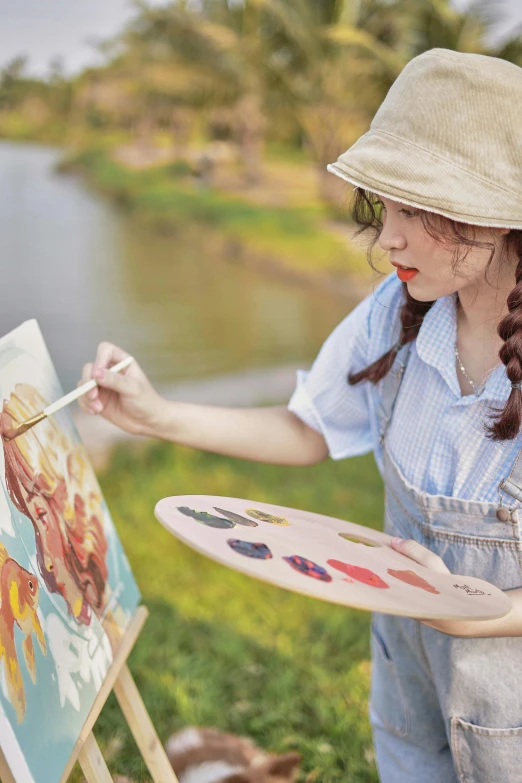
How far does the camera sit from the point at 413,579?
87cm

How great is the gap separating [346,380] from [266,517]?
0.36m

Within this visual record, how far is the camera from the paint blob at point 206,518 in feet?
2.77

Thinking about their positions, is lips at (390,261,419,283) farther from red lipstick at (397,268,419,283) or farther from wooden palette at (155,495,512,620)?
wooden palette at (155,495,512,620)

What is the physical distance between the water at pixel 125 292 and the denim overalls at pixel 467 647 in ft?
9.53

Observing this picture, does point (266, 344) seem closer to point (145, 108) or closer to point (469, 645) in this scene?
point (145, 108)

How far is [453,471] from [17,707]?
0.62 meters

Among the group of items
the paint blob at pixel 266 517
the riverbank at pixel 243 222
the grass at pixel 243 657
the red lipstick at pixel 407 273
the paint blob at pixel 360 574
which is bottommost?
the grass at pixel 243 657

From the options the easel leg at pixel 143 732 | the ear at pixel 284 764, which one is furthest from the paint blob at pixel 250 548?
the ear at pixel 284 764

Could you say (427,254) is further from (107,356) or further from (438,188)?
(107,356)

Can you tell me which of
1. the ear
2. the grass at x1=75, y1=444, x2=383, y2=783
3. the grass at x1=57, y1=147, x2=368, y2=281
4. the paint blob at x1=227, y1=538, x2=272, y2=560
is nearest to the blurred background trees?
the grass at x1=57, y1=147, x2=368, y2=281

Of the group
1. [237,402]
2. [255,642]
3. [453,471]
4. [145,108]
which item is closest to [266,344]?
[237,402]

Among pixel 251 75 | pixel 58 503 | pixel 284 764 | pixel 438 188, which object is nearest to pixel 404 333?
pixel 438 188

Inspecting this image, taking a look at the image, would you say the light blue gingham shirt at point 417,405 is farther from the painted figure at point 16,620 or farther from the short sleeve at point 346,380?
the painted figure at point 16,620

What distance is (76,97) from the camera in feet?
13.3
